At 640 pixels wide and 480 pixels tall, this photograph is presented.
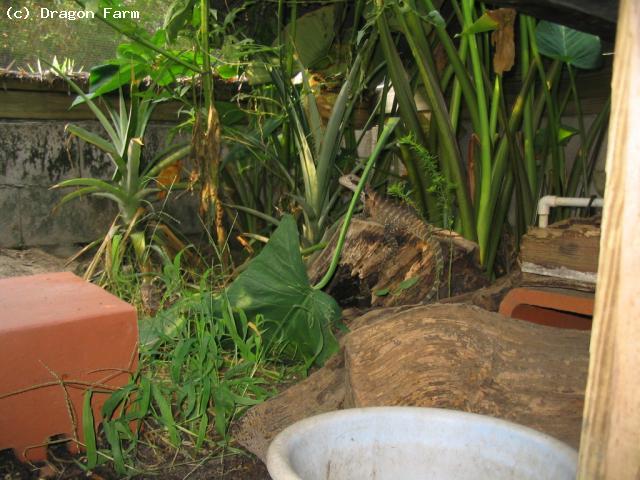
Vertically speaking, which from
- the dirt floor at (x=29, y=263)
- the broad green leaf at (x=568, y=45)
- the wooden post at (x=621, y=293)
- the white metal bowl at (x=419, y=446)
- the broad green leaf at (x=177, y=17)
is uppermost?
the broad green leaf at (x=177, y=17)

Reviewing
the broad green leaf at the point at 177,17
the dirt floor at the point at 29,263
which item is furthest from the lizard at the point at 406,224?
the dirt floor at the point at 29,263

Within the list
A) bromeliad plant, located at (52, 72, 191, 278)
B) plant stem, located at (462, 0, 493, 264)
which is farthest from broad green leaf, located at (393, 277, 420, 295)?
bromeliad plant, located at (52, 72, 191, 278)

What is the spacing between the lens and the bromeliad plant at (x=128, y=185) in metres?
3.02

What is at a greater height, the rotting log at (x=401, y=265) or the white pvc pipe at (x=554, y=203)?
the white pvc pipe at (x=554, y=203)

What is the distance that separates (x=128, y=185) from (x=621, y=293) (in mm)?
2817

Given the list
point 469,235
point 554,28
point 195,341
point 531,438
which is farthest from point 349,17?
point 531,438

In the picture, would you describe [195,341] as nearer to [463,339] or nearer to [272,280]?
[272,280]

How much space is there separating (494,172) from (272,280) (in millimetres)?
993

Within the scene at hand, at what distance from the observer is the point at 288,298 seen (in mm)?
2209

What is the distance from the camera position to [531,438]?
2.99 feet

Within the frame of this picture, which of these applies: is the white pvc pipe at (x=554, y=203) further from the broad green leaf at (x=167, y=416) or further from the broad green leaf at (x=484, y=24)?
the broad green leaf at (x=167, y=416)

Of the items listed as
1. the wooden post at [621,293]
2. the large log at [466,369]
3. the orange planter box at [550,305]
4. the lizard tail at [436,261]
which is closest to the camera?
the wooden post at [621,293]

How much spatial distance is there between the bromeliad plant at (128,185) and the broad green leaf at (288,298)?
963 mm

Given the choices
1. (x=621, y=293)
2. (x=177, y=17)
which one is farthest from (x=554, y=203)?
(x=621, y=293)
